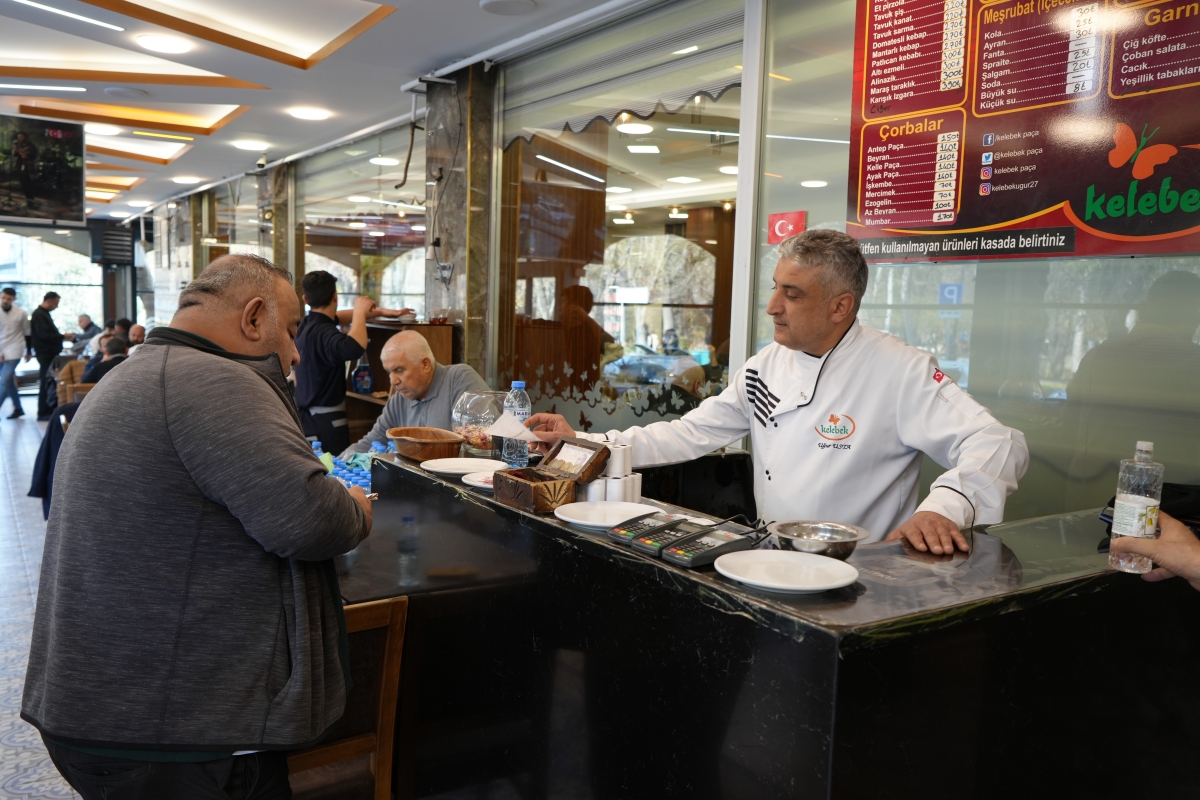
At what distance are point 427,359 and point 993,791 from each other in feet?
9.87

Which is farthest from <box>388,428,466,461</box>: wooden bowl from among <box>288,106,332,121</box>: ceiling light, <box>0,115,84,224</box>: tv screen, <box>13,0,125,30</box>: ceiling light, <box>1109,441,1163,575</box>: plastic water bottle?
<box>0,115,84,224</box>: tv screen

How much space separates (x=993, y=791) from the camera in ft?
4.64

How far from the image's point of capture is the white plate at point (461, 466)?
2369mm

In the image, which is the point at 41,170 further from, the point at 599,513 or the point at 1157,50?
the point at 1157,50

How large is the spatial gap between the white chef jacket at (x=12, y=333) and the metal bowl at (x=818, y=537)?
12359 millimetres

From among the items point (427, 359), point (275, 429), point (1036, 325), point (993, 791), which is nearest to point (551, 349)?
point (427, 359)

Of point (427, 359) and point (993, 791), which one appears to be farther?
point (427, 359)

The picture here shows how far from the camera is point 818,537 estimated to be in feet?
5.37

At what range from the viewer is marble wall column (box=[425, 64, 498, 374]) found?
18.6 feet

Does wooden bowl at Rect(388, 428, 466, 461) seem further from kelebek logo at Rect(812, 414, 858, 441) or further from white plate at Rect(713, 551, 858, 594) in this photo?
white plate at Rect(713, 551, 858, 594)

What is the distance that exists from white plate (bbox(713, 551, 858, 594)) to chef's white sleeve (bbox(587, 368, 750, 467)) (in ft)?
4.04

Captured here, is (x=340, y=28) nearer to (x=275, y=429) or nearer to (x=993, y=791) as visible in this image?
(x=275, y=429)

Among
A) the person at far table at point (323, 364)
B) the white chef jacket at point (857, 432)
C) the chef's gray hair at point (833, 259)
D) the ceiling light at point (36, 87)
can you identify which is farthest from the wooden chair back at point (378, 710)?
the ceiling light at point (36, 87)

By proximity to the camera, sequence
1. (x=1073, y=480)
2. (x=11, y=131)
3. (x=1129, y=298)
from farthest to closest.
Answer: (x=11, y=131), (x=1073, y=480), (x=1129, y=298)
